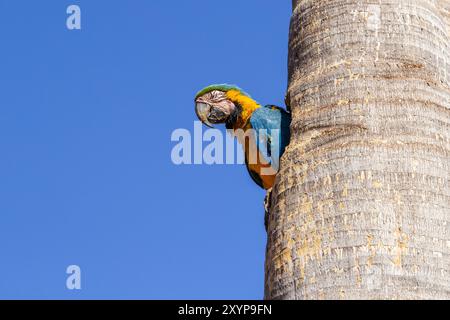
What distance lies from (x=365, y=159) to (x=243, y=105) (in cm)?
263

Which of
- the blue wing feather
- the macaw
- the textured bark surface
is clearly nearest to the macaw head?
the macaw

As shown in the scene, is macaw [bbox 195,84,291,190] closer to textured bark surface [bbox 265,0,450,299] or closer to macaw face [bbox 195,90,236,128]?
macaw face [bbox 195,90,236,128]

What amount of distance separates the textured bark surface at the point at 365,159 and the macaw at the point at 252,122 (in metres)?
1.08

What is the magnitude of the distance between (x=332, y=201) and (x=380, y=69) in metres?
0.72

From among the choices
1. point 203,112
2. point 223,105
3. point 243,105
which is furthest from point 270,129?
point 203,112

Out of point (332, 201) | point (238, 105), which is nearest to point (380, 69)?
point (332, 201)

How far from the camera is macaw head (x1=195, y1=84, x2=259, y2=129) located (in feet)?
22.8

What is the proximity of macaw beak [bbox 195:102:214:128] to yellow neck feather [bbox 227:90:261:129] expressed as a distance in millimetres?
165

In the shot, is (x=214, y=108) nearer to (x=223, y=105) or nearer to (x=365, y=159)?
(x=223, y=105)

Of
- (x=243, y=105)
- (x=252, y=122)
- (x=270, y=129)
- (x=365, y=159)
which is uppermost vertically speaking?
(x=243, y=105)

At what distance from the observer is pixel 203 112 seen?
7.11 meters

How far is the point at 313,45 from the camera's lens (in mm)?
4887

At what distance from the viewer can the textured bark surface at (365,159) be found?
4.10 m
